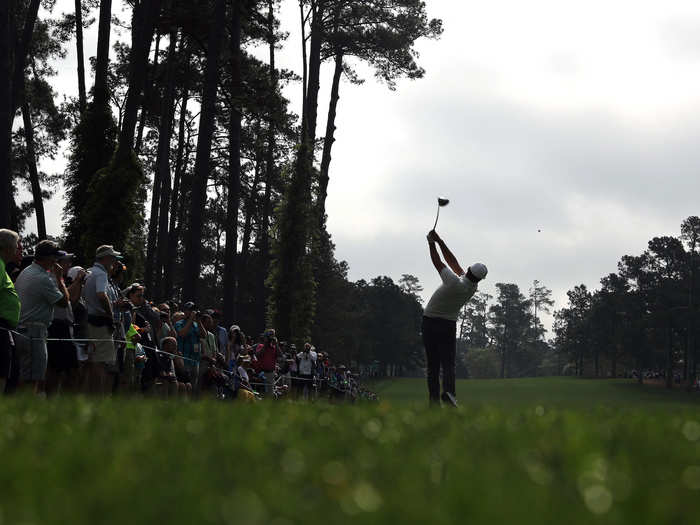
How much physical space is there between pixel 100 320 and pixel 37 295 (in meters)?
1.82

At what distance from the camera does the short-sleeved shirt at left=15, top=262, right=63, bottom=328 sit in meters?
10.9

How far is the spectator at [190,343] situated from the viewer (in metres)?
16.5

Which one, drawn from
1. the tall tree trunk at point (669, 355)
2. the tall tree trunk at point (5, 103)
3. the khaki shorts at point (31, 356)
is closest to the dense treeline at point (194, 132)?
the tall tree trunk at point (5, 103)

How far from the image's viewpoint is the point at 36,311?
36.0 feet

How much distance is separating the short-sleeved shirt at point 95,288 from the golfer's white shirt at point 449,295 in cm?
420

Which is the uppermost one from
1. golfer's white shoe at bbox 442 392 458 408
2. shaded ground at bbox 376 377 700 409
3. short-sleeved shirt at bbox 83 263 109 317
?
short-sleeved shirt at bbox 83 263 109 317

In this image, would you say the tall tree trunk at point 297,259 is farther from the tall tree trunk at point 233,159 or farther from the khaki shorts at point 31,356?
the khaki shorts at point 31,356

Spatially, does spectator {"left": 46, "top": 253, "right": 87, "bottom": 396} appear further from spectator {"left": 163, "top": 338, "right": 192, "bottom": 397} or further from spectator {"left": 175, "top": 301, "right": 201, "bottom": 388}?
spectator {"left": 175, "top": 301, "right": 201, "bottom": 388}

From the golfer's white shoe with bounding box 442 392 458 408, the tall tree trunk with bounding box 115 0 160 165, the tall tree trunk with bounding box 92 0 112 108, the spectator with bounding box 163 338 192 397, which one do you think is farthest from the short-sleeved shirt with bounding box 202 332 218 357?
the tall tree trunk with bounding box 92 0 112 108

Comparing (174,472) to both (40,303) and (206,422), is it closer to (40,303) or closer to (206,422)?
(206,422)

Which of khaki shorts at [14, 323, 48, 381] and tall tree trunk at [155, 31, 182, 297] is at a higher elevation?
tall tree trunk at [155, 31, 182, 297]

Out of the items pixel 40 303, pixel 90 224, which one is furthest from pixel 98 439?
pixel 90 224

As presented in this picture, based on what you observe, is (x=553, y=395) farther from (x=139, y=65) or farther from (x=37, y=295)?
(x=37, y=295)

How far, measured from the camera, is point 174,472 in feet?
11.4
